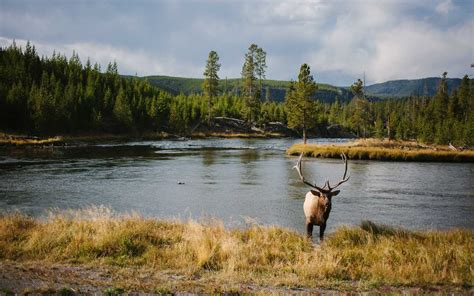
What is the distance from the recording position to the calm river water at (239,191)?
64.3 feet

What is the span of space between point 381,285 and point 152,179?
1014 inches

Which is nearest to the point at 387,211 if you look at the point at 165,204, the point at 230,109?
the point at 165,204

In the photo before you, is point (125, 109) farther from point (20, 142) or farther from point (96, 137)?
point (20, 142)

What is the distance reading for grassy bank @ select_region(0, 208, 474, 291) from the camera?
28.7 ft

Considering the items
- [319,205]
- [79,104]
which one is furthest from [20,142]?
[319,205]

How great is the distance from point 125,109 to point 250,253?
4110 inches

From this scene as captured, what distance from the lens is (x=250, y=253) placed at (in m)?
10.4

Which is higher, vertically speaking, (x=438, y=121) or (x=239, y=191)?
(x=438, y=121)

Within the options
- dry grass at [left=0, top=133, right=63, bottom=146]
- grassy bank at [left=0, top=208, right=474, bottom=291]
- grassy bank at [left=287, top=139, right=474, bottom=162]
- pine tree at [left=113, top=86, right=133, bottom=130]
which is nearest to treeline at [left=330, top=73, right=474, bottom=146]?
grassy bank at [left=287, top=139, right=474, bottom=162]

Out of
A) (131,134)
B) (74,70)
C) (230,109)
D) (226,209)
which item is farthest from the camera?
(74,70)

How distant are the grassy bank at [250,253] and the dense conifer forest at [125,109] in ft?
211

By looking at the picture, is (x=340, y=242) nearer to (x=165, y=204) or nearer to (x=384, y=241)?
(x=384, y=241)

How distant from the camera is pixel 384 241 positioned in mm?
11992

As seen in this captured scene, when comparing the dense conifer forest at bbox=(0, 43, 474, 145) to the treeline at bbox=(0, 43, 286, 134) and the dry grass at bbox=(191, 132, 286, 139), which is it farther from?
the dry grass at bbox=(191, 132, 286, 139)
